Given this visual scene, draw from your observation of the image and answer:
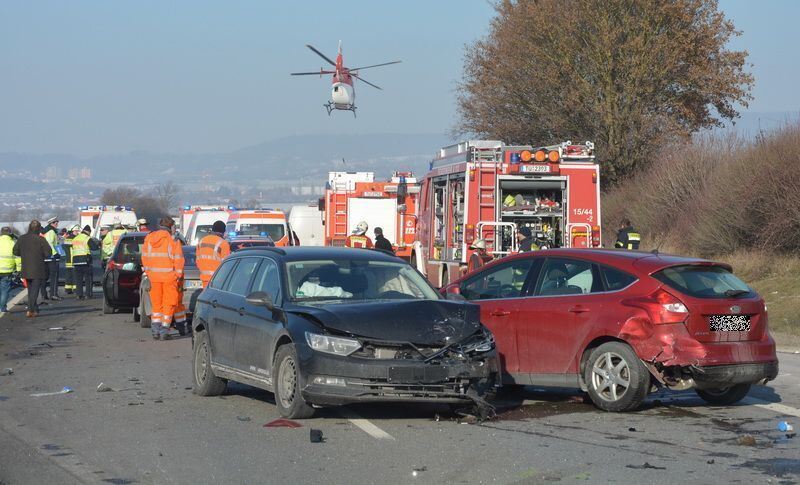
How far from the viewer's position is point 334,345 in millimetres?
9312

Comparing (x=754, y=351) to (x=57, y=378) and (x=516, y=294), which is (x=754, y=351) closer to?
(x=516, y=294)

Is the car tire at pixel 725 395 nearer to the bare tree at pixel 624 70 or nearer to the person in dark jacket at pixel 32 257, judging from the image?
the person in dark jacket at pixel 32 257

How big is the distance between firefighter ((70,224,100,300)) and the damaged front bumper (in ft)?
65.1

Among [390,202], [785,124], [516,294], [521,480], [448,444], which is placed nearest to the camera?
[521,480]

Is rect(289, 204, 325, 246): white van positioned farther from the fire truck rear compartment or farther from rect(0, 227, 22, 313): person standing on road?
the fire truck rear compartment

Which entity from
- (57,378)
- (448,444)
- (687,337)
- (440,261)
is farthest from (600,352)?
(440,261)

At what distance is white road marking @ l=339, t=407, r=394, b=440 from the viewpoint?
9023 millimetres

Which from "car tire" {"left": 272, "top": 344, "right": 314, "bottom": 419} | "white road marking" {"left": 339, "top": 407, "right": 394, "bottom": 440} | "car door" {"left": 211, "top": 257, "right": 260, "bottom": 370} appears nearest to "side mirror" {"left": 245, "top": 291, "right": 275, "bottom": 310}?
"car tire" {"left": 272, "top": 344, "right": 314, "bottom": 419}

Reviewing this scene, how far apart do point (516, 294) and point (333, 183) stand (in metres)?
21.0

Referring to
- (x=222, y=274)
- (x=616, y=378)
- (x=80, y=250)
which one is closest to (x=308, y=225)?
(x=80, y=250)

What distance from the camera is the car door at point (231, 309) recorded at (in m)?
10.8

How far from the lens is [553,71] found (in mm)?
38906

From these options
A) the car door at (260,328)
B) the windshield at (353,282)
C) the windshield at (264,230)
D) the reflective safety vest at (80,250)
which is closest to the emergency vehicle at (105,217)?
the windshield at (264,230)

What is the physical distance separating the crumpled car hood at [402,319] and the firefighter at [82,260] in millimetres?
19324
